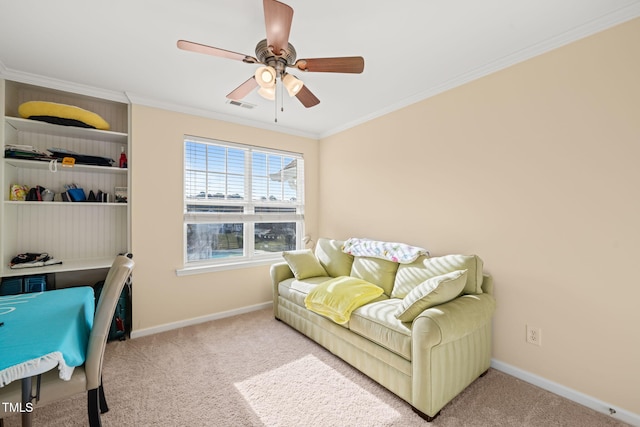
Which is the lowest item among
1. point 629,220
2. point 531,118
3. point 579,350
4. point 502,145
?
point 579,350

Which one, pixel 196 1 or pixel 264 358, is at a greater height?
pixel 196 1

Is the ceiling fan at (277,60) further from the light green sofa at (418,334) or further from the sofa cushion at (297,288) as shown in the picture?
the sofa cushion at (297,288)

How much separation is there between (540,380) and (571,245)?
1.07 metres

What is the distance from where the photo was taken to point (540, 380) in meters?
2.07

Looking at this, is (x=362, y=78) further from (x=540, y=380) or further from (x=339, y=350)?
(x=540, y=380)

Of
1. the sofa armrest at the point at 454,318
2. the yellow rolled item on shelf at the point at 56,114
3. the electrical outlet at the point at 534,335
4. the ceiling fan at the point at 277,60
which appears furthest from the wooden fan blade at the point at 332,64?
the electrical outlet at the point at 534,335

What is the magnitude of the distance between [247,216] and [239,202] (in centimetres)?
22

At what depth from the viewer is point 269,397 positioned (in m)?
1.96

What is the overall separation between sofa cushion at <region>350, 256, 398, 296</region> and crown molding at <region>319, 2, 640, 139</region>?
5.81ft

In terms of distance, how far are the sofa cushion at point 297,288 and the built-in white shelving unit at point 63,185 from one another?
175cm

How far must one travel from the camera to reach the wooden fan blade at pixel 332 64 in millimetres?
1681

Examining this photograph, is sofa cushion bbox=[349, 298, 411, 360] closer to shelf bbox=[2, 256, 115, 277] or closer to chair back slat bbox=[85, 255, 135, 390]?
chair back slat bbox=[85, 255, 135, 390]

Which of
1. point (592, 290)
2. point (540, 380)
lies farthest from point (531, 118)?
point (540, 380)

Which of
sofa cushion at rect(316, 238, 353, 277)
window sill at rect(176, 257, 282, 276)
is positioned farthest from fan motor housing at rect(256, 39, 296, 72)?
window sill at rect(176, 257, 282, 276)
